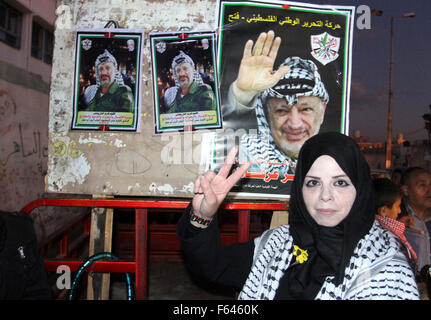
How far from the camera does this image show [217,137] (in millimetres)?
2426

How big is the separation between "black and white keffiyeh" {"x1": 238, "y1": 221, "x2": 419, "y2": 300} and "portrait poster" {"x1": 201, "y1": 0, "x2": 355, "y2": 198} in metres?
0.90

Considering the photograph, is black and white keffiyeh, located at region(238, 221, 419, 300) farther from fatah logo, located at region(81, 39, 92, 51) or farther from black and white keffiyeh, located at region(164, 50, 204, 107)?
fatah logo, located at region(81, 39, 92, 51)

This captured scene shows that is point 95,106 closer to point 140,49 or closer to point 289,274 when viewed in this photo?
point 140,49

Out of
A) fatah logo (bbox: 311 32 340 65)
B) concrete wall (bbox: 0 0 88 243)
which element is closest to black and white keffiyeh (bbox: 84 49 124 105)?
fatah logo (bbox: 311 32 340 65)

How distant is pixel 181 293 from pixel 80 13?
3.57 meters

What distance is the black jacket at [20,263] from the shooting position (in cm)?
182

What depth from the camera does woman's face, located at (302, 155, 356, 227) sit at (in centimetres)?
144

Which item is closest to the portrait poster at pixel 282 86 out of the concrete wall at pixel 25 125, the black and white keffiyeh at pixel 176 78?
the black and white keffiyeh at pixel 176 78

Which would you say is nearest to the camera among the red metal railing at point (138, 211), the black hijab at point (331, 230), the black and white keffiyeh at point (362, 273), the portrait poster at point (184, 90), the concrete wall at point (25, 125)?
the black and white keffiyeh at point (362, 273)

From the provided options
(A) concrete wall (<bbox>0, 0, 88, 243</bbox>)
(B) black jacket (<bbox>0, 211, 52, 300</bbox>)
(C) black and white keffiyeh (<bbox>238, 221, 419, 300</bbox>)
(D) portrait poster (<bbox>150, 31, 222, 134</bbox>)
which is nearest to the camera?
(C) black and white keffiyeh (<bbox>238, 221, 419, 300</bbox>)

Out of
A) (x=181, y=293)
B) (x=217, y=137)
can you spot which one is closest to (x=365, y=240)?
(x=217, y=137)

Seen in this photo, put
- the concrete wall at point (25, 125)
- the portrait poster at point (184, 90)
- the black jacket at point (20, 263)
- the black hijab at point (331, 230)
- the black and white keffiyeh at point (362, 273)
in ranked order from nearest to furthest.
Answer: the black and white keffiyeh at point (362, 273) < the black hijab at point (331, 230) < the black jacket at point (20, 263) < the portrait poster at point (184, 90) < the concrete wall at point (25, 125)

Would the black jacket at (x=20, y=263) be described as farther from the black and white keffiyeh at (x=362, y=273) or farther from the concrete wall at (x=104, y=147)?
the black and white keffiyeh at (x=362, y=273)

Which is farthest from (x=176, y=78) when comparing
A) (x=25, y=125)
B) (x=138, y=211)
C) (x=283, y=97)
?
(x=25, y=125)
